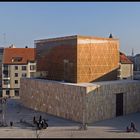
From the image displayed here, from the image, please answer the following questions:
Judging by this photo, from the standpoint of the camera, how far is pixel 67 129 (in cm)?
3472

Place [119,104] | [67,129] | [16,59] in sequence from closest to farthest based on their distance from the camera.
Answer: [67,129] < [119,104] < [16,59]

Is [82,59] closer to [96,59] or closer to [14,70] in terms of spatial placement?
[96,59]

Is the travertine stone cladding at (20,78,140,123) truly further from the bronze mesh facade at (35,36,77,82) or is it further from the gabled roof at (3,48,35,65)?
the gabled roof at (3,48,35,65)

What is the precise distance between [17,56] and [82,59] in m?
29.3

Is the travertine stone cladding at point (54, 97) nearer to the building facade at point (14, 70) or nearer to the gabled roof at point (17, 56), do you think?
the building facade at point (14, 70)

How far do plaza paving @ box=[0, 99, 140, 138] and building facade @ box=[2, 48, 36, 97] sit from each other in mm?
24260

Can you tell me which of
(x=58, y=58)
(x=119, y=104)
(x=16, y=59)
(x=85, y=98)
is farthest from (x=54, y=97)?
A: (x=16, y=59)

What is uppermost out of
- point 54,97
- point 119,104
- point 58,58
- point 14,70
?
point 58,58

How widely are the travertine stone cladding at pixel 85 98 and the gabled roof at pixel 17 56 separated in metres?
20.9

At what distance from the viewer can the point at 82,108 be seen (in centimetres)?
3788

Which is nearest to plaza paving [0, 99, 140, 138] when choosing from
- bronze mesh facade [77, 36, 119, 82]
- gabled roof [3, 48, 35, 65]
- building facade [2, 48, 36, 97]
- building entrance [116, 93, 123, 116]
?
building entrance [116, 93, 123, 116]

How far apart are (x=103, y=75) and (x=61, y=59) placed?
676cm

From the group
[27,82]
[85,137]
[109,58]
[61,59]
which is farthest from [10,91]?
[85,137]

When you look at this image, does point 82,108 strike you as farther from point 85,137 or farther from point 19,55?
point 19,55
